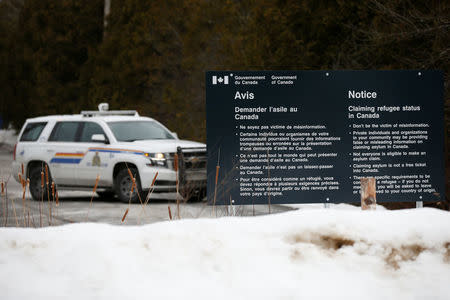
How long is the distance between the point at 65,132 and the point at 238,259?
1204 centimetres

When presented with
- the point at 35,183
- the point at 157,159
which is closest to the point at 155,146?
the point at 157,159

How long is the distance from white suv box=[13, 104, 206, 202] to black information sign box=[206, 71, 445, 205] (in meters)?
5.78

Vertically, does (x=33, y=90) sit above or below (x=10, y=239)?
above

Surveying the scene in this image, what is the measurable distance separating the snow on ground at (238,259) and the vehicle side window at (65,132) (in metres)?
11.2

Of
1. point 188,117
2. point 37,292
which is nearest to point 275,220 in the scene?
point 37,292

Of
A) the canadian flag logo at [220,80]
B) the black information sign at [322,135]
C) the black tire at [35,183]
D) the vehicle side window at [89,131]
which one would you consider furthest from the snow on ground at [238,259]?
the black tire at [35,183]

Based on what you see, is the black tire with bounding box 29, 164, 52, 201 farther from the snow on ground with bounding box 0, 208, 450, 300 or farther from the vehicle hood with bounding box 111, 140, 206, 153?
the snow on ground with bounding box 0, 208, 450, 300

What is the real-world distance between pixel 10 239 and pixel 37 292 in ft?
2.10

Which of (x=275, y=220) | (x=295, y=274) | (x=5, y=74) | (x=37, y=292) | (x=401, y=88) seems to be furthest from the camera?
(x=5, y=74)

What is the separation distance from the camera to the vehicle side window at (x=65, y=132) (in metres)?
16.3

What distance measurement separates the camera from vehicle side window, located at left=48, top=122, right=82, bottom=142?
1634 centimetres

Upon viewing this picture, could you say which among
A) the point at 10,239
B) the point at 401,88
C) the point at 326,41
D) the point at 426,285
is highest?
the point at 326,41

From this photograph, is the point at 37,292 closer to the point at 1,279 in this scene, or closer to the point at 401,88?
the point at 1,279

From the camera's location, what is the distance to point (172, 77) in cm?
2889
